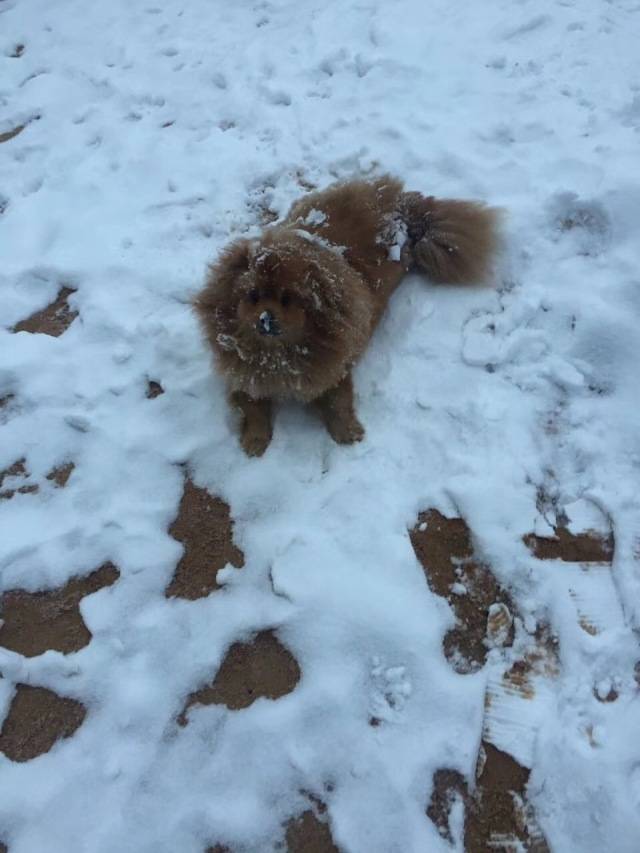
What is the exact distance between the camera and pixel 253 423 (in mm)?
2854

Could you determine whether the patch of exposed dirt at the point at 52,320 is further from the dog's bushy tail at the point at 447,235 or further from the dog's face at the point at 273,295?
the dog's bushy tail at the point at 447,235

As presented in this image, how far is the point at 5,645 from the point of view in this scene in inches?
95.7

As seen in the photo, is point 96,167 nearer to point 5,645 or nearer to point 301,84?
point 301,84

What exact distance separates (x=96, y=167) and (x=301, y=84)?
5.30 ft

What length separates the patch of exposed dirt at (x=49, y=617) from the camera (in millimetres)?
2424

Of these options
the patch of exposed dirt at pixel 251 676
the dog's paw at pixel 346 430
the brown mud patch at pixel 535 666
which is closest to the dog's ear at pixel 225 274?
the dog's paw at pixel 346 430

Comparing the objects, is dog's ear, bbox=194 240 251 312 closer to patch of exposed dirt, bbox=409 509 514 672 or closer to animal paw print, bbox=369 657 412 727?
patch of exposed dirt, bbox=409 509 514 672

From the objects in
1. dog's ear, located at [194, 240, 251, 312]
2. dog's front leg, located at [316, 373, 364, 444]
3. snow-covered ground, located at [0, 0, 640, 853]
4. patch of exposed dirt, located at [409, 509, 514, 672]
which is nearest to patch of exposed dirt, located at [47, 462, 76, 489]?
snow-covered ground, located at [0, 0, 640, 853]

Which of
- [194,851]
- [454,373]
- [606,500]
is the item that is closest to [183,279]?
[454,373]

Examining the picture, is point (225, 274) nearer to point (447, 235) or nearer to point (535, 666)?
point (447, 235)

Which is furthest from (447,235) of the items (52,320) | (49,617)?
(49,617)

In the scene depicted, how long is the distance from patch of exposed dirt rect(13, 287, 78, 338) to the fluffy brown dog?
113cm

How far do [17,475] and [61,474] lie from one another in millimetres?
223

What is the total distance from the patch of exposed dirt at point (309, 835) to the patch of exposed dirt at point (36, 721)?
0.89 meters
